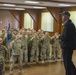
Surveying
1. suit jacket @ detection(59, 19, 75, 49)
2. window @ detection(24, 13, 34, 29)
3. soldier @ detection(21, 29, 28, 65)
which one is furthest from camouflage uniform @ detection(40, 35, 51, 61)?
window @ detection(24, 13, 34, 29)

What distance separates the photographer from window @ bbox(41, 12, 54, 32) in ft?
53.5

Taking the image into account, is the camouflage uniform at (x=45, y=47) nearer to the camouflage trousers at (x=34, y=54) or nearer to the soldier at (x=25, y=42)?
the camouflage trousers at (x=34, y=54)

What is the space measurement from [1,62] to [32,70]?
8.66 ft

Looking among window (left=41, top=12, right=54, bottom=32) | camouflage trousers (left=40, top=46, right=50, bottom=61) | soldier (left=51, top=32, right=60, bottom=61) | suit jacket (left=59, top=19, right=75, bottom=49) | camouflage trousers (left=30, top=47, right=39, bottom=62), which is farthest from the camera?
window (left=41, top=12, right=54, bottom=32)

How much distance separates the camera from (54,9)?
15.1 m

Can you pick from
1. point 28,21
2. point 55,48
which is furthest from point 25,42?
point 28,21

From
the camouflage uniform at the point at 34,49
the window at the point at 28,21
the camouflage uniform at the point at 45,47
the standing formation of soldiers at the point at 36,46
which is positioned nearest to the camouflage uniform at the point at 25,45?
the standing formation of soldiers at the point at 36,46

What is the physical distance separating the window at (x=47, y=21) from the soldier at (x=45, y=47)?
696 cm

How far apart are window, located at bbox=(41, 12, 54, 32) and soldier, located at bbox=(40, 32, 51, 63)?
22.8 ft

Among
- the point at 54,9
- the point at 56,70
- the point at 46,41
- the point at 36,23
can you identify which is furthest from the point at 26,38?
the point at 36,23

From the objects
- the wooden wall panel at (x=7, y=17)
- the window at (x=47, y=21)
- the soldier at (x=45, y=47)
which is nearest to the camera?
the soldier at (x=45, y=47)

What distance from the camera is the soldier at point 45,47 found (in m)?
8.99

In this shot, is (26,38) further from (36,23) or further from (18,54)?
(36,23)

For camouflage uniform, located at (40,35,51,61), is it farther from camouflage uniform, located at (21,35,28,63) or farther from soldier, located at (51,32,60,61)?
camouflage uniform, located at (21,35,28,63)
